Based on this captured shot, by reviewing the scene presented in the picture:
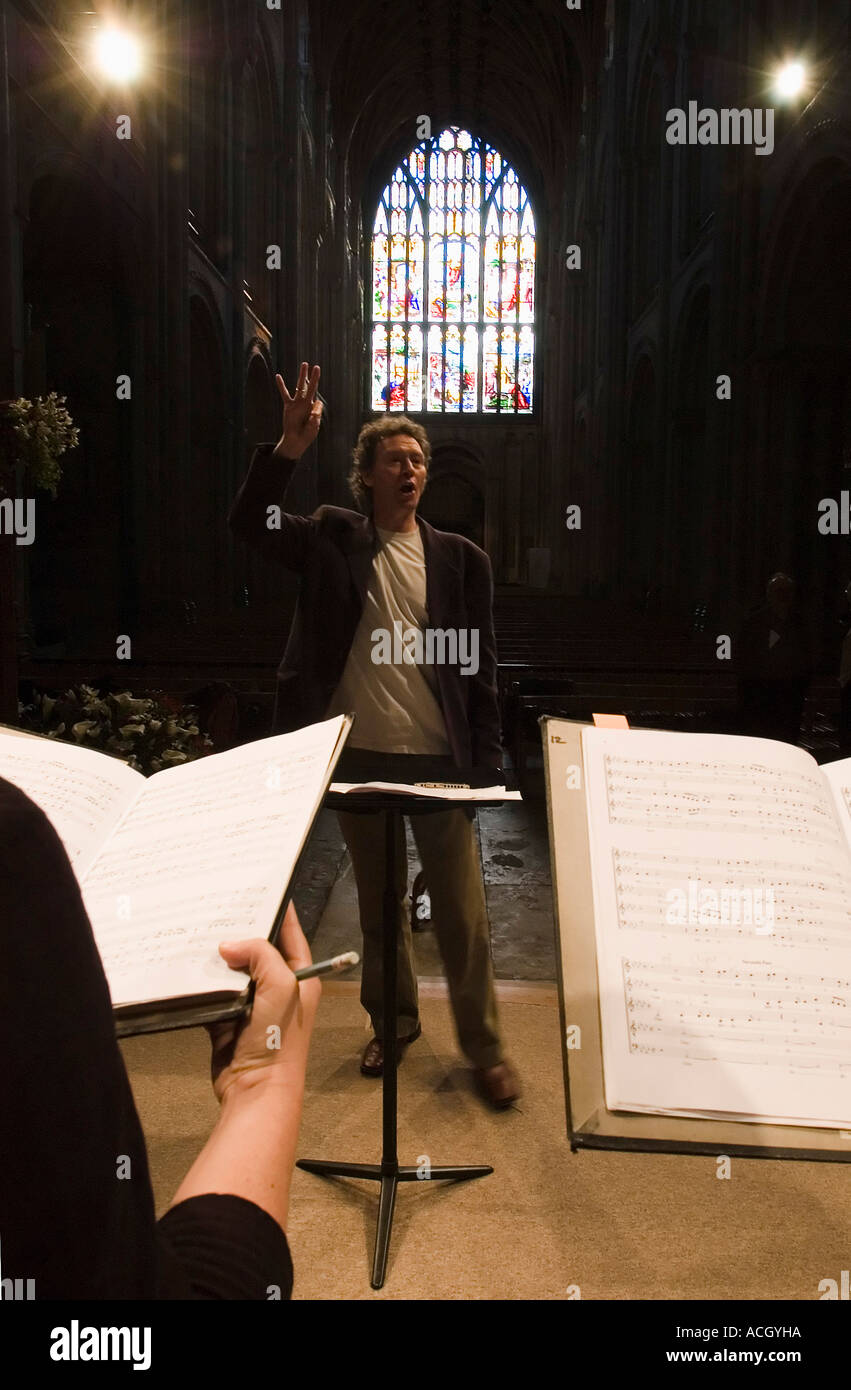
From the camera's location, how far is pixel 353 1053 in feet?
10.7

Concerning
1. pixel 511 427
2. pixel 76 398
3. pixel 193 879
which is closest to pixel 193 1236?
pixel 193 879

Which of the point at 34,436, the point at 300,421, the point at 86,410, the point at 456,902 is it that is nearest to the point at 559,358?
the point at 86,410

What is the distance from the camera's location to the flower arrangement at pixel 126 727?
373 cm

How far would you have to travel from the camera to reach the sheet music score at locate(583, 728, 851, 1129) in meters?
0.97

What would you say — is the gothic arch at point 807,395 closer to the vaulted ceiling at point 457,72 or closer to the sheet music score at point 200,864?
the sheet music score at point 200,864

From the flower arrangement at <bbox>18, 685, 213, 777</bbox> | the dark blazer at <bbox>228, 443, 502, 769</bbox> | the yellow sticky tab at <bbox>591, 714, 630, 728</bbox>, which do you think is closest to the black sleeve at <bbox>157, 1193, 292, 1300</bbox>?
the yellow sticky tab at <bbox>591, 714, 630, 728</bbox>

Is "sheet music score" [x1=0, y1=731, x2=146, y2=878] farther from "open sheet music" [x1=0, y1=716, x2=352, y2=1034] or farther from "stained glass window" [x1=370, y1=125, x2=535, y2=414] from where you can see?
"stained glass window" [x1=370, y1=125, x2=535, y2=414]

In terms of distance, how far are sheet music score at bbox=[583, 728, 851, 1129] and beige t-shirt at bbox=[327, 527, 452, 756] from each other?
1585 mm

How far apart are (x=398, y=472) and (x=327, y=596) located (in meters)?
0.41

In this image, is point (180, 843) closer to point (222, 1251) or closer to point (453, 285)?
point (222, 1251)

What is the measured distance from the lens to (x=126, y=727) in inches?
148

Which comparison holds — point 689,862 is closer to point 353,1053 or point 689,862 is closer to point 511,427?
point 353,1053

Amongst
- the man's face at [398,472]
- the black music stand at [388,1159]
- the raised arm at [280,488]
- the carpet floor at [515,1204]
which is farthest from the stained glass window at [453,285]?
the black music stand at [388,1159]

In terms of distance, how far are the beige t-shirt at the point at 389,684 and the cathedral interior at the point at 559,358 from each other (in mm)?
1226
